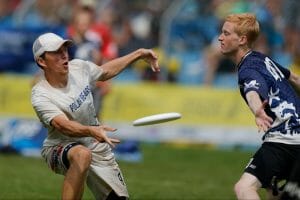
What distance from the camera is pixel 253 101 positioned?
25.4ft

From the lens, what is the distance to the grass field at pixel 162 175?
11.7 meters

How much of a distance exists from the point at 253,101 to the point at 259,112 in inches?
10.1

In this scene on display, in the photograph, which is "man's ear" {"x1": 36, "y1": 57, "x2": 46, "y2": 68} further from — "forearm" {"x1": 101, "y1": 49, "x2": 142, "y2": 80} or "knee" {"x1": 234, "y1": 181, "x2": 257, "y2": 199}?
"knee" {"x1": 234, "y1": 181, "x2": 257, "y2": 199}

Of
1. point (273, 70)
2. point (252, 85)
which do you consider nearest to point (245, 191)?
point (252, 85)

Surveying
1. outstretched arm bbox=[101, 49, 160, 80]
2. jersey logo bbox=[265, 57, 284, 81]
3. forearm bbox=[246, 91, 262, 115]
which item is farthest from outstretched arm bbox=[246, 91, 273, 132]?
outstretched arm bbox=[101, 49, 160, 80]

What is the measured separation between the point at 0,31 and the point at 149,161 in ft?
21.9

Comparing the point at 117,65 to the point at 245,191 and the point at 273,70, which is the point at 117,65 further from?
the point at 245,191

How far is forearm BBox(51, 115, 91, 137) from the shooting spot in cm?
815

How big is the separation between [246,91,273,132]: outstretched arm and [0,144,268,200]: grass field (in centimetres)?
382

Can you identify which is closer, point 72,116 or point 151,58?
point 72,116

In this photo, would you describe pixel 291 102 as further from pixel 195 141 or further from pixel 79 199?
pixel 195 141

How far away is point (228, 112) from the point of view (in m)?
18.8

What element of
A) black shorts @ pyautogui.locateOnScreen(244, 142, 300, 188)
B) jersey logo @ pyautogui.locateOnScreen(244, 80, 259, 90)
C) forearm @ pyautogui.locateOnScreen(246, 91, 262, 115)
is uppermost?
jersey logo @ pyautogui.locateOnScreen(244, 80, 259, 90)

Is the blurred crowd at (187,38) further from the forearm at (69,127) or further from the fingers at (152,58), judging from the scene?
the forearm at (69,127)
